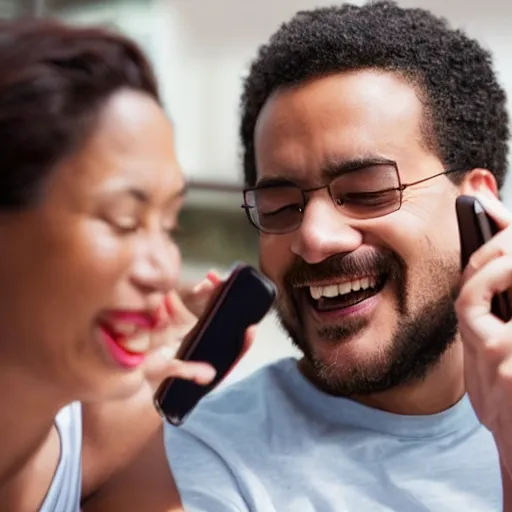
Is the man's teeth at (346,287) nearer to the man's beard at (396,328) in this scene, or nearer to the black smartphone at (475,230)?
the man's beard at (396,328)

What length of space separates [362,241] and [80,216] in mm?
450

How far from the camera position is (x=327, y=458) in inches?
36.1

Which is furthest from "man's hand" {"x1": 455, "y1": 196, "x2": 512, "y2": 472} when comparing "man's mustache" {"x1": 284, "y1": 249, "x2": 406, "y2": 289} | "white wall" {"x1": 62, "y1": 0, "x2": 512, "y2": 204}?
"white wall" {"x1": 62, "y1": 0, "x2": 512, "y2": 204}

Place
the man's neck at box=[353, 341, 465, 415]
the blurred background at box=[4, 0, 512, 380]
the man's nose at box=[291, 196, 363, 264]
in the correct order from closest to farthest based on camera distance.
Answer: the man's nose at box=[291, 196, 363, 264]
the man's neck at box=[353, 341, 465, 415]
the blurred background at box=[4, 0, 512, 380]

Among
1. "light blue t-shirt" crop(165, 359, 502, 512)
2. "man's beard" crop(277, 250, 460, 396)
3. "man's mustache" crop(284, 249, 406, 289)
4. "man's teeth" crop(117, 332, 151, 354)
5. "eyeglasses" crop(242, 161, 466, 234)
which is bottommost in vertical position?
"light blue t-shirt" crop(165, 359, 502, 512)

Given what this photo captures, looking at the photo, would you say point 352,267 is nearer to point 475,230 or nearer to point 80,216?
point 475,230

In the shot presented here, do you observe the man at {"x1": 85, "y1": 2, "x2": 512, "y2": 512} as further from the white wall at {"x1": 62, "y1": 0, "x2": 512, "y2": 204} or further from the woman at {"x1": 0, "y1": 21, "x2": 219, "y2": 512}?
the white wall at {"x1": 62, "y1": 0, "x2": 512, "y2": 204}

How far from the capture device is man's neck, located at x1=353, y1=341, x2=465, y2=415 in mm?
972

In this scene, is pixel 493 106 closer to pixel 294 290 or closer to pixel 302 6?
pixel 294 290

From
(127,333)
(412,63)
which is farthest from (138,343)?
(412,63)

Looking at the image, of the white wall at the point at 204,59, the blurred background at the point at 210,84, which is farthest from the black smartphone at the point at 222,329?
the white wall at the point at 204,59

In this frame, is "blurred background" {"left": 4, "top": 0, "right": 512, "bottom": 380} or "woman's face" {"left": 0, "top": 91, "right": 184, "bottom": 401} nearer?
"woman's face" {"left": 0, "top": 91, "right": 184, "bottom": 401}

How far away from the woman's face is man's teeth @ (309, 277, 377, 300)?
0.38 metres

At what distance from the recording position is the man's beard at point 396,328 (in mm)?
890
